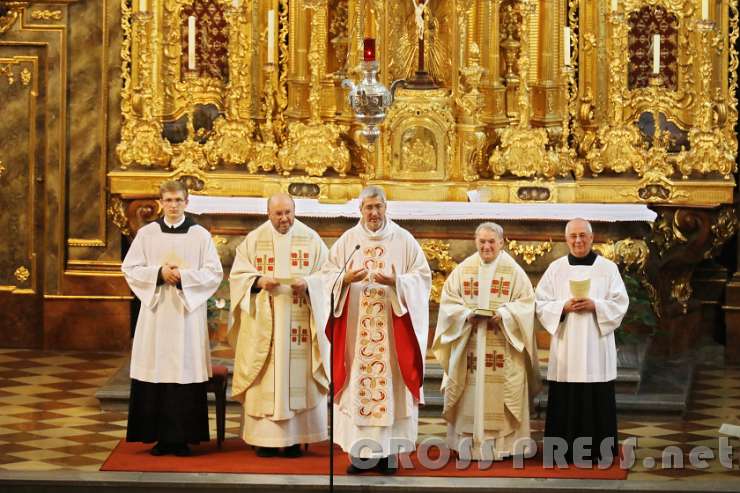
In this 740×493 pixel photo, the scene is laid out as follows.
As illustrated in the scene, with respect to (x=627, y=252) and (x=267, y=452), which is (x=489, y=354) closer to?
(x=267, y=452)

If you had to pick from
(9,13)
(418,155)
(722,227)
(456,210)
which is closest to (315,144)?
(418,155)

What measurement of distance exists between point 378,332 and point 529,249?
301 centimetres

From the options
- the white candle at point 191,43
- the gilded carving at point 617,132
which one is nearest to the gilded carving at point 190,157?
the white candle at point 191,43

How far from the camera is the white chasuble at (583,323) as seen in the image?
10.8 metres

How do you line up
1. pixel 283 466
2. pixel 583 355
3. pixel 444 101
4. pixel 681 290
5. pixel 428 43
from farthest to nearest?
pixel 681 290, pixel 428 43, pixel 444 101, pixel 583 355, pixel 283 466

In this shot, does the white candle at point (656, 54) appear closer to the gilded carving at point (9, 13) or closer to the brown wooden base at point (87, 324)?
the brown wooden base at point (87, 324)

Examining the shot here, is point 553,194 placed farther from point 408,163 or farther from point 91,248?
point 91,248

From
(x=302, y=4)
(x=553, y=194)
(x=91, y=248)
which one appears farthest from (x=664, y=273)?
(x=91, y=248)

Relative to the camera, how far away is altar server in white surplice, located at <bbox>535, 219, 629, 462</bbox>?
10.8 metres

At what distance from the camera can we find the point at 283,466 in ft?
34.5

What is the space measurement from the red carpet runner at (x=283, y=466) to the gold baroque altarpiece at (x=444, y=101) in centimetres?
360

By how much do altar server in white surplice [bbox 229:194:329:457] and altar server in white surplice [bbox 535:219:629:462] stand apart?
4.65ft

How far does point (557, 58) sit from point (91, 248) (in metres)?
4.34

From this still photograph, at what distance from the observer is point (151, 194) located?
14109 mm
